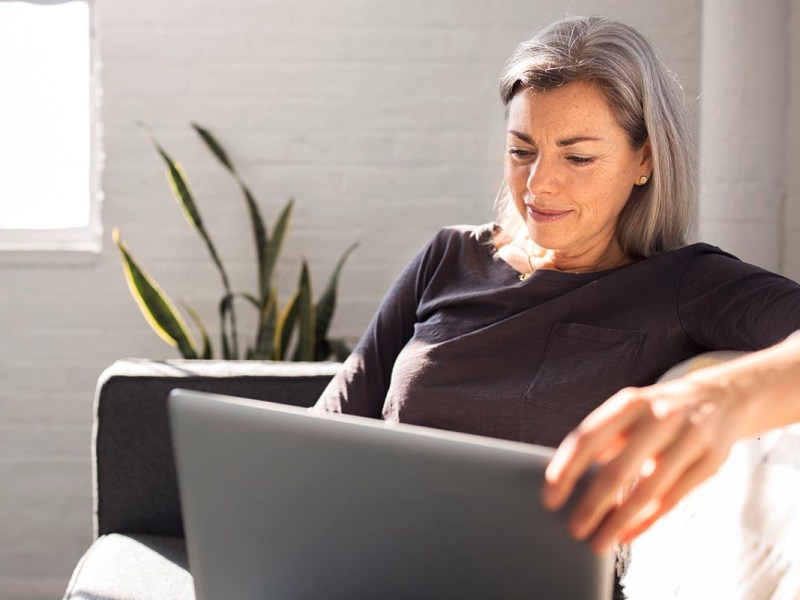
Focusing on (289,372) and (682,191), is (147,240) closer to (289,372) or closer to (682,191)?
(289,372)

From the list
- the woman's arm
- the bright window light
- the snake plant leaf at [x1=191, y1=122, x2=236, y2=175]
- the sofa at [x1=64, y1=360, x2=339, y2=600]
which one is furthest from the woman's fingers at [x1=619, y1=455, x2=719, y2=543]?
the bright window light

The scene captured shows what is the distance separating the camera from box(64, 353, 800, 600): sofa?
941mm

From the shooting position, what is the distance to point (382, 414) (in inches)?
64.8

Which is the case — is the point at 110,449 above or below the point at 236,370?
below

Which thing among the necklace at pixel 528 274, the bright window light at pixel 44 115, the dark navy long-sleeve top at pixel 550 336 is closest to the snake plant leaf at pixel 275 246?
the bright window light at pixel 44 115

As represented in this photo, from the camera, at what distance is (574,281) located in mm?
1487

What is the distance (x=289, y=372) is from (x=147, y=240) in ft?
3.95

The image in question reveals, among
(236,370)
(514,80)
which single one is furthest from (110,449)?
(514,80)

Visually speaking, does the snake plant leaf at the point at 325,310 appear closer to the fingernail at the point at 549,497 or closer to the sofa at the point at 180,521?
the sofa at the point at 180,521

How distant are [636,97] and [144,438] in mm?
1087

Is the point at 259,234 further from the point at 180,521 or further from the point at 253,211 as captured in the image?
the point at 180,521

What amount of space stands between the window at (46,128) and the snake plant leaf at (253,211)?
438 millimetres

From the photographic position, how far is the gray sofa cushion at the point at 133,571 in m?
1.58

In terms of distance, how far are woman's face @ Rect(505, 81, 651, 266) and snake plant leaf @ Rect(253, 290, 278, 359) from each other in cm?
126
